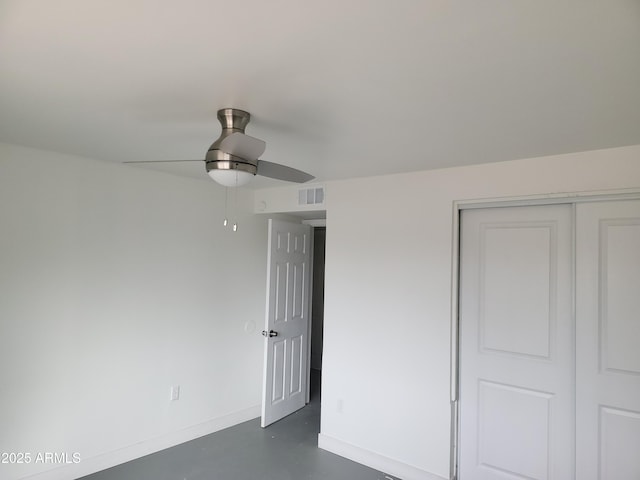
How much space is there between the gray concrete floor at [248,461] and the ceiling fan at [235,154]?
234 centimetres

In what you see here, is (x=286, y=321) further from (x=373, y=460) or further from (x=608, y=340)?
(x=608, y=340)

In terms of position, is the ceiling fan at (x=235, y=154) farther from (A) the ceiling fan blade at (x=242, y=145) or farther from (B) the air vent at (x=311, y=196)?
(B) the air vent at (x=311, y=196)

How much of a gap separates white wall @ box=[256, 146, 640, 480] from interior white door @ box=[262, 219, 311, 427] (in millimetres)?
629

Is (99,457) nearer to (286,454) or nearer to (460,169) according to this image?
(286,454)

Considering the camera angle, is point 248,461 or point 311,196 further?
point 311,196

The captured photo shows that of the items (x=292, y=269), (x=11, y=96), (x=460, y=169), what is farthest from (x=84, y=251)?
(x=460, y=169)

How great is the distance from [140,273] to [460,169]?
267 cm

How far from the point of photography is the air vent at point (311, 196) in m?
3.61

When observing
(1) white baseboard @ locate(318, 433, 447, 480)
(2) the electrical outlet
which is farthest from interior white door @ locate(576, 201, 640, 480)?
(2) the electrical outlet

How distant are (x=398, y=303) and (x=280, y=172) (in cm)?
161

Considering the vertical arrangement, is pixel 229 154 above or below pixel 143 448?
above

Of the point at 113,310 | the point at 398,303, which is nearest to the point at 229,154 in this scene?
the point at 398,303

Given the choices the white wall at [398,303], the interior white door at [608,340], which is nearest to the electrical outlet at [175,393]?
the white wall at [398,303]

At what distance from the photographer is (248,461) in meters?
3.11
